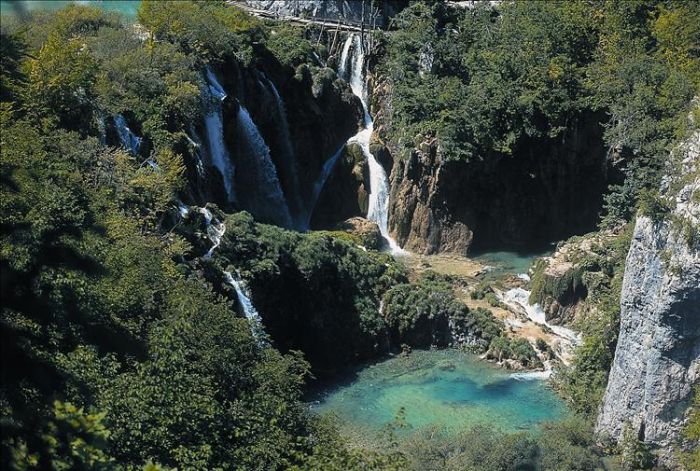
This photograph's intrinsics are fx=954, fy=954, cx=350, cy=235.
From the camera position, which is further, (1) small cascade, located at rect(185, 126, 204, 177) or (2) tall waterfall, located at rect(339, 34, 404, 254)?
(2) tall waterfall, located at rect(339, 34, 404, 254)

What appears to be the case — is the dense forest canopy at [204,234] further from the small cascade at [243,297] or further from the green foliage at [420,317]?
the small cascade at [243,297]

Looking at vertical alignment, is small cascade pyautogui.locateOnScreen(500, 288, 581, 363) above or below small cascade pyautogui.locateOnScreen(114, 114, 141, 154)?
below

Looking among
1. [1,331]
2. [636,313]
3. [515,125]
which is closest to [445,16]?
[515,125]

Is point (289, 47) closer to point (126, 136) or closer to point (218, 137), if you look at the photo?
point (218, 137)

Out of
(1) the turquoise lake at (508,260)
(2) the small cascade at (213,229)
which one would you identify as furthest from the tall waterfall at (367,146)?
(2) the small cascade at (213,229)

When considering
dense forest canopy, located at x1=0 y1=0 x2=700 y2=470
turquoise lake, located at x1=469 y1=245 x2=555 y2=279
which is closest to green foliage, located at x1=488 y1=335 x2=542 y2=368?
dense forest canopy, located at x1=0 y1=0 x2=700 y2=470

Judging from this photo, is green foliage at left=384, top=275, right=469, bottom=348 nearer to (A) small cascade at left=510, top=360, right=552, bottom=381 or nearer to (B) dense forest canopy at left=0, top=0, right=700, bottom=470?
(B) dense forest canopy at left=0, top=0, right=700, bottom=470

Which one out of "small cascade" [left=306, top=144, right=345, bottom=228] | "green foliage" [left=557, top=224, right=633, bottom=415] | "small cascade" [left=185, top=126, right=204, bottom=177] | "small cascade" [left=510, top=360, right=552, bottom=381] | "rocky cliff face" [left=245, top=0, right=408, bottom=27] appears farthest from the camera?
"rocky cliff face" [left=245, top=0, right=408, bottom=27]
